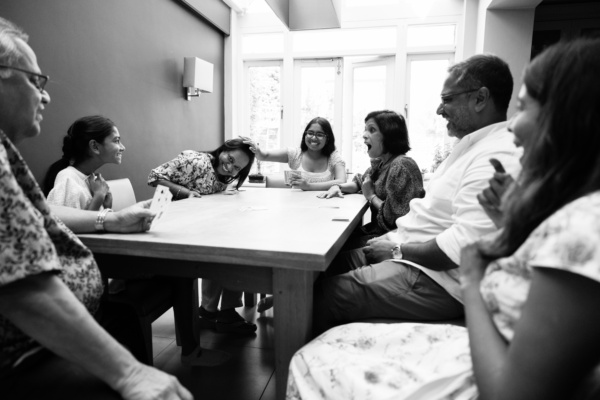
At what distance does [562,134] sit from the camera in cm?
60

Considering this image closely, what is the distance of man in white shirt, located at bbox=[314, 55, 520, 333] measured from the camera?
118 cm

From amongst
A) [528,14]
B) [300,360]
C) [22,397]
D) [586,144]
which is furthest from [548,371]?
[528,14]

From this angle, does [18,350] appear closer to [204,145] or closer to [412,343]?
[412,343]

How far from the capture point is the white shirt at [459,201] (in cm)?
114

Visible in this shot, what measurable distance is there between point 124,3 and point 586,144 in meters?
3.60

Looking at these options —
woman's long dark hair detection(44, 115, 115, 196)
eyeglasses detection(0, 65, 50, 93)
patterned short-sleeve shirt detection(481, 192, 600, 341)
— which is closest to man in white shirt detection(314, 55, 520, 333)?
patterned short-sleeve shirt detection(481, 192, 600, 341)

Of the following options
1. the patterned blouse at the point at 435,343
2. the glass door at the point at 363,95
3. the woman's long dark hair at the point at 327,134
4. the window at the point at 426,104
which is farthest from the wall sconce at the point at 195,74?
the patterned blouse at the point at 435,343

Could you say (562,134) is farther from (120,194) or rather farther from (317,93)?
(317,93)

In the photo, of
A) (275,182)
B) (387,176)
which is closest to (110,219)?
(387,176)

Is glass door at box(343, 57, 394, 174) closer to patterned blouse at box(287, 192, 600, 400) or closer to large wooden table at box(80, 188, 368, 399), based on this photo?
large wooden table at box(80, 188, 368, 399)

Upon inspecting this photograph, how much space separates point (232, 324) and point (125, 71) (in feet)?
7.61

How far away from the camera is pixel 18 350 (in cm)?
79

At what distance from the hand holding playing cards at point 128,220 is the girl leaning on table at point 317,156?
74.6 inches

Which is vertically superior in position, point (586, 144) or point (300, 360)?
point (586, 144)
